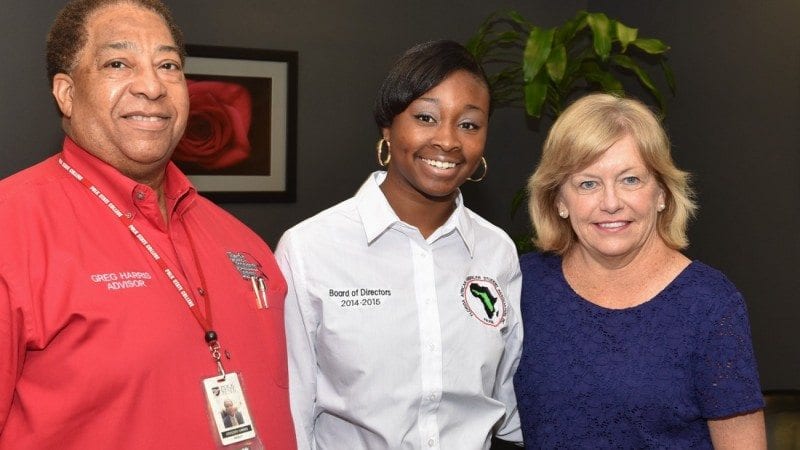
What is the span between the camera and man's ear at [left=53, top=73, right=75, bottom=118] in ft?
4.99

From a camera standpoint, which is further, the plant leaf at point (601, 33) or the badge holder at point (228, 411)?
the plant leaf at point (601, 33)

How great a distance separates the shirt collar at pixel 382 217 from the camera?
6.32ft

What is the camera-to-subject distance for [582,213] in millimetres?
1955

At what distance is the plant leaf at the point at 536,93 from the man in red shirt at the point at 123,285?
210 cm

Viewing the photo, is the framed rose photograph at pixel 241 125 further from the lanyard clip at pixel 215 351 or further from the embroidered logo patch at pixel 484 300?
the lanyard clip at pixel 215 351

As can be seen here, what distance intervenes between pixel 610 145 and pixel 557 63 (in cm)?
175

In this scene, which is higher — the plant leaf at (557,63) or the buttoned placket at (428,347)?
the plant leaf at (557,63)

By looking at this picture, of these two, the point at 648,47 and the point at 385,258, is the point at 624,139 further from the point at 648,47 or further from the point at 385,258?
the point at 648,47

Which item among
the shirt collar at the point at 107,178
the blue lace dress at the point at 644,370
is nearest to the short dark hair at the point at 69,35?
the shirt collar at the point at 107,178

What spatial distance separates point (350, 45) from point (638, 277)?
2.52 meters

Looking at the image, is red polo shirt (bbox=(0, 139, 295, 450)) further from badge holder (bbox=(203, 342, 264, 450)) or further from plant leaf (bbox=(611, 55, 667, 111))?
plant leaf (bbox=(611, 55, 667, 111))

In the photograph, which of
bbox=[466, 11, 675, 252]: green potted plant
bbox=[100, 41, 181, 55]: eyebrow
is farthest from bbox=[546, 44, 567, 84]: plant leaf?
bbox=[100, 41, 181, 55]: eyebrow

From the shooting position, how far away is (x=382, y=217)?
1934 mm

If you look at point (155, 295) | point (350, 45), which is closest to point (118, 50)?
point (155, 295)
